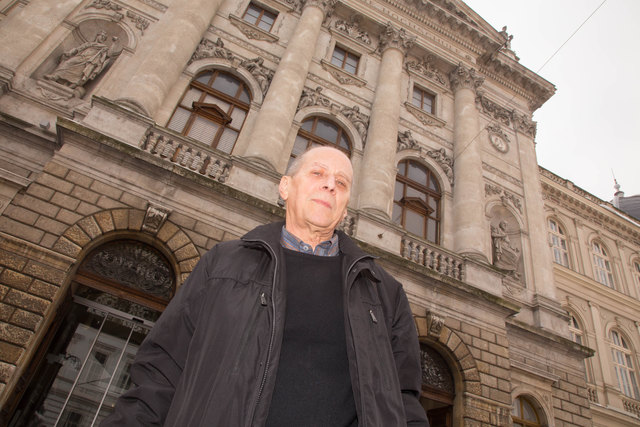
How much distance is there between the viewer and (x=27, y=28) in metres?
8.46

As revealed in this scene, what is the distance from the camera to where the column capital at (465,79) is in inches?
549

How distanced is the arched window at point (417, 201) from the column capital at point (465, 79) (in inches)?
176

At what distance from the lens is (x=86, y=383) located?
5922 millimetres

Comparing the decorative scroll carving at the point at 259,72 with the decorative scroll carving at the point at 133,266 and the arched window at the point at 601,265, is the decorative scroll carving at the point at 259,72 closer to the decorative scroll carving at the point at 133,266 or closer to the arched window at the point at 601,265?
the decorative scroll carving at the point at 133,266

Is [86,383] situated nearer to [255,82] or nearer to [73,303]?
[73,303]

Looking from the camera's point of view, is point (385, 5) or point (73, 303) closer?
point (73, 303)

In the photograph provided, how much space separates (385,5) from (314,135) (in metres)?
7.41

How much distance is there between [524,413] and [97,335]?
9703 millimetres

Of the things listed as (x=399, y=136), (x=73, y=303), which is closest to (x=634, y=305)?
(x=399, y=136)

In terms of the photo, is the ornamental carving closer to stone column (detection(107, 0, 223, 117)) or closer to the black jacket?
stone column (detection(107, 0, 223, 117))

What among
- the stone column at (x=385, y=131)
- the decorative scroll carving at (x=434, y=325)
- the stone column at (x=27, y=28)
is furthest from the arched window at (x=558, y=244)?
the stone column at (x=27, y=28)

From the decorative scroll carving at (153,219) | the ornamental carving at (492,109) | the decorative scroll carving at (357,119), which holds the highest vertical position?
the ornamental carving at (492,109)

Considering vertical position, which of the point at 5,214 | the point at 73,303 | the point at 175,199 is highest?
the point at 175,199

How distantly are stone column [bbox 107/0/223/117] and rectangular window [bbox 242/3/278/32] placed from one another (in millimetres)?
1476
